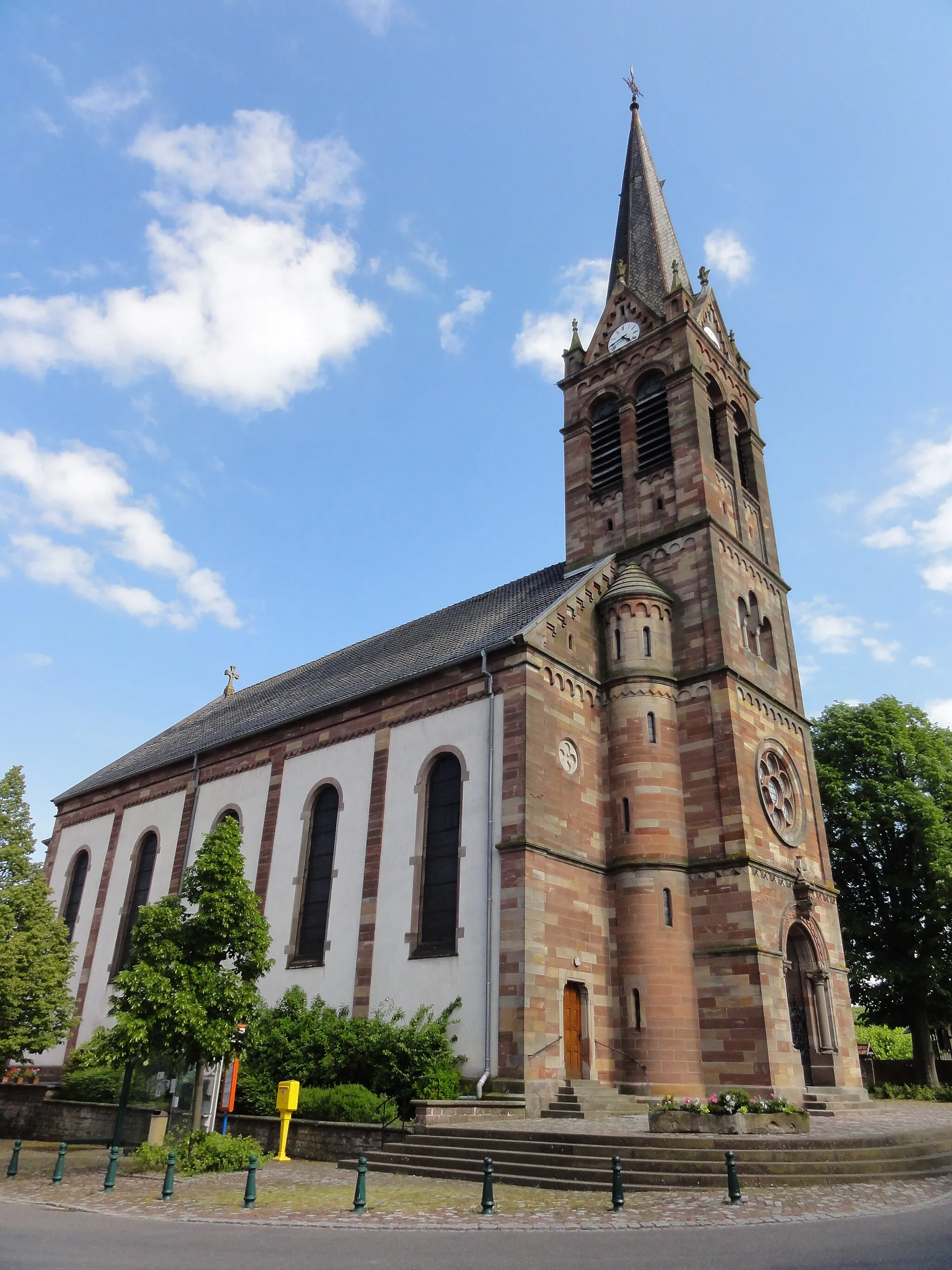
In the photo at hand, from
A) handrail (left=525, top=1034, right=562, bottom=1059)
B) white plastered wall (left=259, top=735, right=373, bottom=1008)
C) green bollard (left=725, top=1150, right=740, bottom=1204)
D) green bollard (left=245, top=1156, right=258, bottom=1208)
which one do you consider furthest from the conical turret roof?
green bollard (left=245, top=1156, right=258, bottom=1208)

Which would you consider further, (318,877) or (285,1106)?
(318,877)

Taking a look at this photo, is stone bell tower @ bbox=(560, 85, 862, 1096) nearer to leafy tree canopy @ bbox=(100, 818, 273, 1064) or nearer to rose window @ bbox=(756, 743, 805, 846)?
rose window @ bbox=(756, 743, 805, 846)

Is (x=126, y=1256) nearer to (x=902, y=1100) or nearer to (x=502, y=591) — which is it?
(x=502, y=591)

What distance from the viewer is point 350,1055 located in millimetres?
21031

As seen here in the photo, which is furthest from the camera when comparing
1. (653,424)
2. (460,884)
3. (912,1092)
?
(912,1092)

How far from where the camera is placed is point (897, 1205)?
11.8m

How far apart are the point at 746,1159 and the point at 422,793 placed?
1248 centimetres

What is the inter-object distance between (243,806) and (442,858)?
957 cm

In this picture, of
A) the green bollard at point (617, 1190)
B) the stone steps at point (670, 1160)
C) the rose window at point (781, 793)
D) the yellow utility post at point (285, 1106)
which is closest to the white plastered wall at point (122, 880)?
the yellow utility post at point (285, 1106)

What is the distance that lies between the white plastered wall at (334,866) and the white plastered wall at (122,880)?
20.3 feet

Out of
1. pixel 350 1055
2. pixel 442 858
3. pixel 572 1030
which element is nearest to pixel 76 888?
pixel 350 1055

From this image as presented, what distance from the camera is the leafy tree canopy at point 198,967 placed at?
17250mm

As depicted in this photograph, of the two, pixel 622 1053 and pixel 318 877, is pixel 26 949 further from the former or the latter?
pixel 622 1053

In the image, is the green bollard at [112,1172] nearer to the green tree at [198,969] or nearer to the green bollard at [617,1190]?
the green tree at [198,969]
